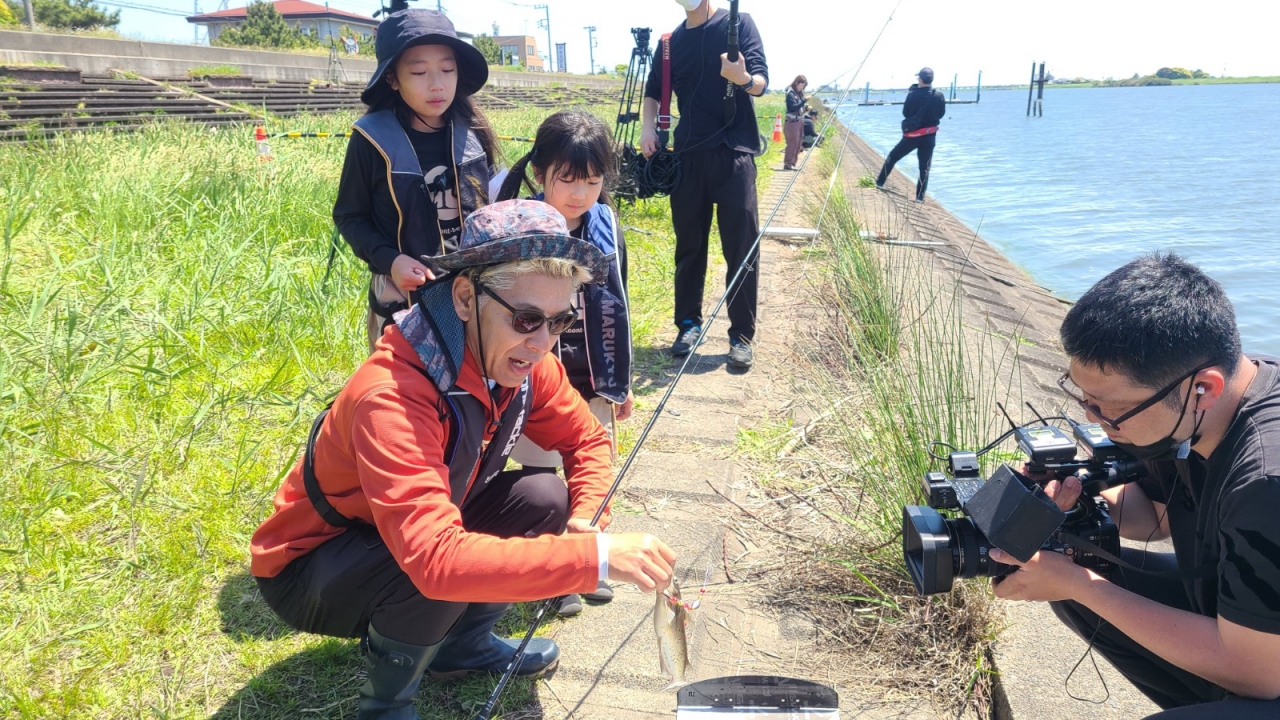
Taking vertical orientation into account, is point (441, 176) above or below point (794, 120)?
below

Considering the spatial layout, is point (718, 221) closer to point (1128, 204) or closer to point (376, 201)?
point (376, 201)

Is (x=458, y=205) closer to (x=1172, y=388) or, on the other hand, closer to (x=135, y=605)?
(x=135, y=605)

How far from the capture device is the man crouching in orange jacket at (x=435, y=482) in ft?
5.33

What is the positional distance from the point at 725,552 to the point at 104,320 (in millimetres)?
2839

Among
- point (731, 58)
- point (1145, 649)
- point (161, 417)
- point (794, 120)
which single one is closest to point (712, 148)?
point (731, 58)

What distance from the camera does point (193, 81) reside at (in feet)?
68.1

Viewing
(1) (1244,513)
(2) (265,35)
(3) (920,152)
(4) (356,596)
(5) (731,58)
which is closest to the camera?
(1) (1244,513)

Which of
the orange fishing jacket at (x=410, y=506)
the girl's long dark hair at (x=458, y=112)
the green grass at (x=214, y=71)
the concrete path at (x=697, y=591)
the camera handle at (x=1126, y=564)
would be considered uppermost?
the green grass at (x=214, y=71)

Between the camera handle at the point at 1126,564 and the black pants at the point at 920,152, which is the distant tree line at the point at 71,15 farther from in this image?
the camera handle at the point at 1126,564

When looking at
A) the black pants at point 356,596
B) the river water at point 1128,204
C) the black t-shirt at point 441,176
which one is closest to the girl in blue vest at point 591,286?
the black t-shirt at point 441,176

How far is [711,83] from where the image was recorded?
174 inches

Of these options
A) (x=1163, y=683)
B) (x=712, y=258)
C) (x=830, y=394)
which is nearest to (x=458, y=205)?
(x=830, y=394)

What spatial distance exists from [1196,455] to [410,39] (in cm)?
239

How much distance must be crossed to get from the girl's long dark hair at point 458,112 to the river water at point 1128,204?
2.26 m
